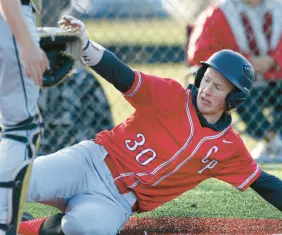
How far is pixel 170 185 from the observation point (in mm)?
3895

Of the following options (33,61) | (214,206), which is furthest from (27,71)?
(214,206)

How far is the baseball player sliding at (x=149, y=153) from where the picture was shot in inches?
147

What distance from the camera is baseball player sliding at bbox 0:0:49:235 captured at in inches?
115

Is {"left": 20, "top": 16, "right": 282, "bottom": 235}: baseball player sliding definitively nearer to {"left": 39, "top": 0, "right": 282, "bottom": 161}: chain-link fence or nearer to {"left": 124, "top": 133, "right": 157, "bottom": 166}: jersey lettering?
{"left": 124, "top": 133, "right": 157, "bottom": 166}: jersey lettering

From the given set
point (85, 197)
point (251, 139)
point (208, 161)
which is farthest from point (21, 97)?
point (251, 139)

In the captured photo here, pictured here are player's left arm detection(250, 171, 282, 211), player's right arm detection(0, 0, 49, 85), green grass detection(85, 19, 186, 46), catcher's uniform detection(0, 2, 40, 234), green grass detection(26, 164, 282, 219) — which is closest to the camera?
player's right arm detection(0, 0, 49, 85)

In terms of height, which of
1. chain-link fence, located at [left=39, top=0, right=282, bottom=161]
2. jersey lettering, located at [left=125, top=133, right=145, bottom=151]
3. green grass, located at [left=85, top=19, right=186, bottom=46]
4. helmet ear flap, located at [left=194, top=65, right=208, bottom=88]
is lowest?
green grass, located at [left=85, top=19, right=186, bottom=46]

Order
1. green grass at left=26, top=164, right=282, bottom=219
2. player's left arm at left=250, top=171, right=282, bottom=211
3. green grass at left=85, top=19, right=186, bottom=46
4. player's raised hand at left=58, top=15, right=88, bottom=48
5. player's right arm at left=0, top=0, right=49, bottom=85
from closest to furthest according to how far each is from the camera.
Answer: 1. player's right arm at left=0, top=0, right=49, bottom=85
2. player's raised hand at left=58, top=15, right=88, bottom=48
3. player's left arm at left=250, top=171, right=282, bottom=211
4. green grass at left=26, top=164, right=282, bottom=219
5. green grass at left=85, top=19, right=186, bottom=46

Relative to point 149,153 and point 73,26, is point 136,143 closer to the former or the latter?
point 149,153

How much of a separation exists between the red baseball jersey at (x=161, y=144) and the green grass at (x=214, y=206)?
0.57 m

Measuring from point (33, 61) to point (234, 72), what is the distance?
1.23m

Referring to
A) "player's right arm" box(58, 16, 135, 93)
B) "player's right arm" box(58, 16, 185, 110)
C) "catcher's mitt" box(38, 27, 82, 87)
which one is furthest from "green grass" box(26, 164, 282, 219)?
"catcher's mitt" box(38, 27, 82, 87)

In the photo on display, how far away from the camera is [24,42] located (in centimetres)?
290

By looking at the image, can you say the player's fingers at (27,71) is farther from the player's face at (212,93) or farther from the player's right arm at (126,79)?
the player's face at (212,93)
